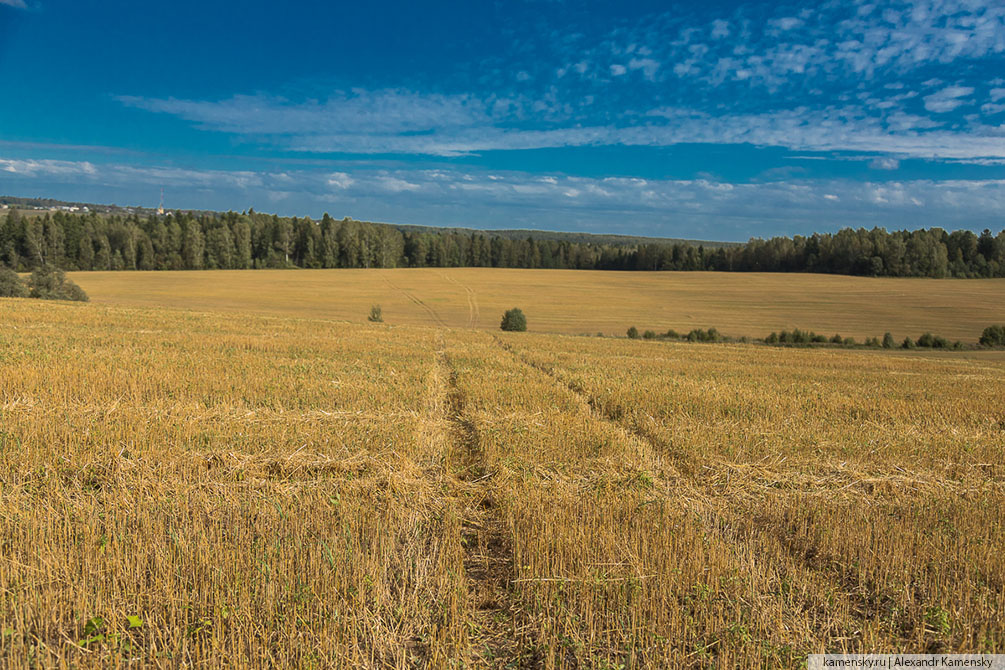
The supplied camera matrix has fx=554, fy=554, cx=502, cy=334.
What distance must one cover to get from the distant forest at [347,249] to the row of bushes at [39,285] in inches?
1842

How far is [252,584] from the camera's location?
477cm

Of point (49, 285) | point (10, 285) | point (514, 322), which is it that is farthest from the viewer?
point (514, 322)

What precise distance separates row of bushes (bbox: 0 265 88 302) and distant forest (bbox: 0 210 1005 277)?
1842 inches

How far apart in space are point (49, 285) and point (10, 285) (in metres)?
2.46

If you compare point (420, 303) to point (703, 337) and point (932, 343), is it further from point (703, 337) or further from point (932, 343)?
point (932, 343)

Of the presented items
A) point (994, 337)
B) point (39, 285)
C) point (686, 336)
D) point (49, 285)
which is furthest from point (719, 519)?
point (994, 337)

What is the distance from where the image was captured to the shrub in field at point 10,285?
44.3m

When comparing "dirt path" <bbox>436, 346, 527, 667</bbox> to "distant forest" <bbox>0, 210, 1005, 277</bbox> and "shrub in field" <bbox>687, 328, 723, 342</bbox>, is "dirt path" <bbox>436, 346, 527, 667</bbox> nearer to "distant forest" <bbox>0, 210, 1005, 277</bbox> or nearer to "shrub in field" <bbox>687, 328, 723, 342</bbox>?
"shrub in field" <bbox>687, 328, 723, 342</bbox>

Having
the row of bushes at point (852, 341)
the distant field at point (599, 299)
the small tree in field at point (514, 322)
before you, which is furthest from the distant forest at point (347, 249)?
the small tree in field at point (514, 322)

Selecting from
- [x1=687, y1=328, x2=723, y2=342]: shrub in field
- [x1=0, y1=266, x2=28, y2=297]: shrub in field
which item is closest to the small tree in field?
[x1=687, y1=328, x2=723, y2=342]: shrub in field

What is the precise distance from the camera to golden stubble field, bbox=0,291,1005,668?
428cm

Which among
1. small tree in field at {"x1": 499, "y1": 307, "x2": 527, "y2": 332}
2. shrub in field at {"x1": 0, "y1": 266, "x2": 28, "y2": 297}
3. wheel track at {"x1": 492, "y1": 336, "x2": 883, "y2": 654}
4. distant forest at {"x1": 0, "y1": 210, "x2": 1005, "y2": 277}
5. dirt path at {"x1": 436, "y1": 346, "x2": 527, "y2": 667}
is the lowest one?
small tree in field at {"x1": 499, "y1": 307, "x2": 527, "y2": 332}

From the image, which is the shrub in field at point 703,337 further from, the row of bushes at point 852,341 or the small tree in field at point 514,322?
the small tree in field at point 514,322

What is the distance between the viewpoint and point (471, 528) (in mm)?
6461
